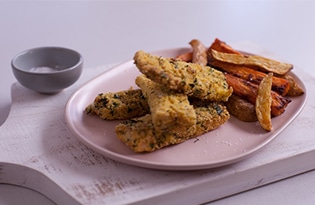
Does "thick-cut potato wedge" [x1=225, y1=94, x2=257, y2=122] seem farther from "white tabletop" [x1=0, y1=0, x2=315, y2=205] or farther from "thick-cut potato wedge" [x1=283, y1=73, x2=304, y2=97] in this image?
"white tabletop" [x1=0, y1=0, x2=315, y2=205]

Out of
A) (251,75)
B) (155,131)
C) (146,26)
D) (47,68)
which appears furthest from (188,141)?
(146,26)

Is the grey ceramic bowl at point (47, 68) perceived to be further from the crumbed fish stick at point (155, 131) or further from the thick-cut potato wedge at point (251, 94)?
the thick-cut potato wedge at point (251, 94)

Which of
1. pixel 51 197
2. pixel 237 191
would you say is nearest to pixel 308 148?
pixel 237 191

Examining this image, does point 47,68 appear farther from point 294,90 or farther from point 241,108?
point 294,90

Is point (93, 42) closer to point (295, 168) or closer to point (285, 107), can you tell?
point (285, 107)

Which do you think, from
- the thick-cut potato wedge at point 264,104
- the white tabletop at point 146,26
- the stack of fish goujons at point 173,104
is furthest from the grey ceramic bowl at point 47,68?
the thick-cut potato wedge at point 264,104

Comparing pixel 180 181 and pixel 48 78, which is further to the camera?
pixel 48 78

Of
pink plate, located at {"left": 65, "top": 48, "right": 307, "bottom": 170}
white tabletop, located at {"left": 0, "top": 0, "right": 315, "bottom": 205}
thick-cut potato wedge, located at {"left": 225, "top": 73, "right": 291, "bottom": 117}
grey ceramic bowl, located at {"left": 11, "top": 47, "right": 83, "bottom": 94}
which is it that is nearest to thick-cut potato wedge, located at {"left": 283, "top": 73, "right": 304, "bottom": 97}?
pink plate, located at {"left": 65, "top": 48, "right": 307, "bottom": 170}
